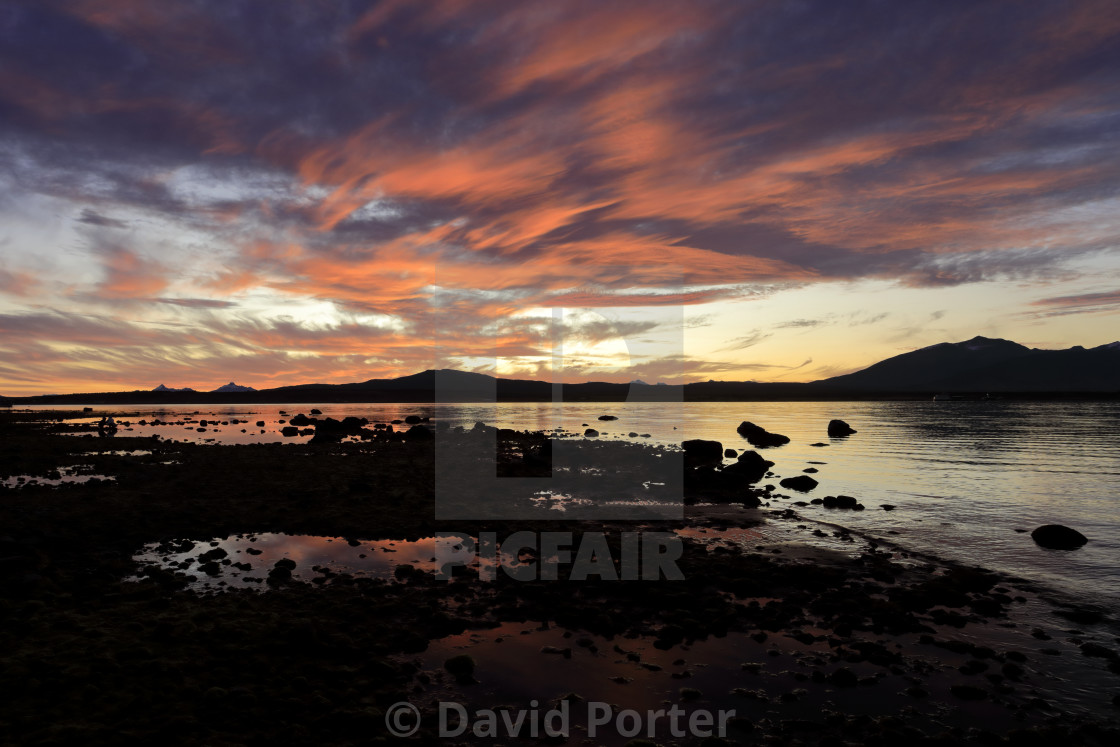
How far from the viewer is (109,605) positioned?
12141 mm

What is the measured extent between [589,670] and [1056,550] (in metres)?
18.7

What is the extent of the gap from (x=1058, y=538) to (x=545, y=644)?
19553 mm

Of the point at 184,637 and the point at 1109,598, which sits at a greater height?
the point at 184,637

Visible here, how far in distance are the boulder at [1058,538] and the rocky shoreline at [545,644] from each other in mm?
5363

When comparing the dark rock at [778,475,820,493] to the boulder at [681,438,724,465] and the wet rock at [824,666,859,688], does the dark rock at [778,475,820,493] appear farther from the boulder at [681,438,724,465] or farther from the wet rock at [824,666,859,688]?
the wet rock at [824,666,859,688]

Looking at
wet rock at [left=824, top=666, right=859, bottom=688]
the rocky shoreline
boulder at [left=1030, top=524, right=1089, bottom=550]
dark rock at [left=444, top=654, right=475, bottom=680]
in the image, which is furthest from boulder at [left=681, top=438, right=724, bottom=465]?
dark rock at [left=444, top=654, right=475, bottom=680]

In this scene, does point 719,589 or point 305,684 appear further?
point 719,589

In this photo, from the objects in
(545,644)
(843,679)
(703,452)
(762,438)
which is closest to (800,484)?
(703,452)

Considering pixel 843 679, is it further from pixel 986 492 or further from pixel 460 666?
pixel 986 492

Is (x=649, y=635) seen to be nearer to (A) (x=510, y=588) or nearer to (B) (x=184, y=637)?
(A) (x=510, y=588)

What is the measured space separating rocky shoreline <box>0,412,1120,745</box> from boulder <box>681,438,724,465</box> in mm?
25343

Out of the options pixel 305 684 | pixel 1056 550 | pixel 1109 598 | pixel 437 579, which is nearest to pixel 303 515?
pixel 437 579
